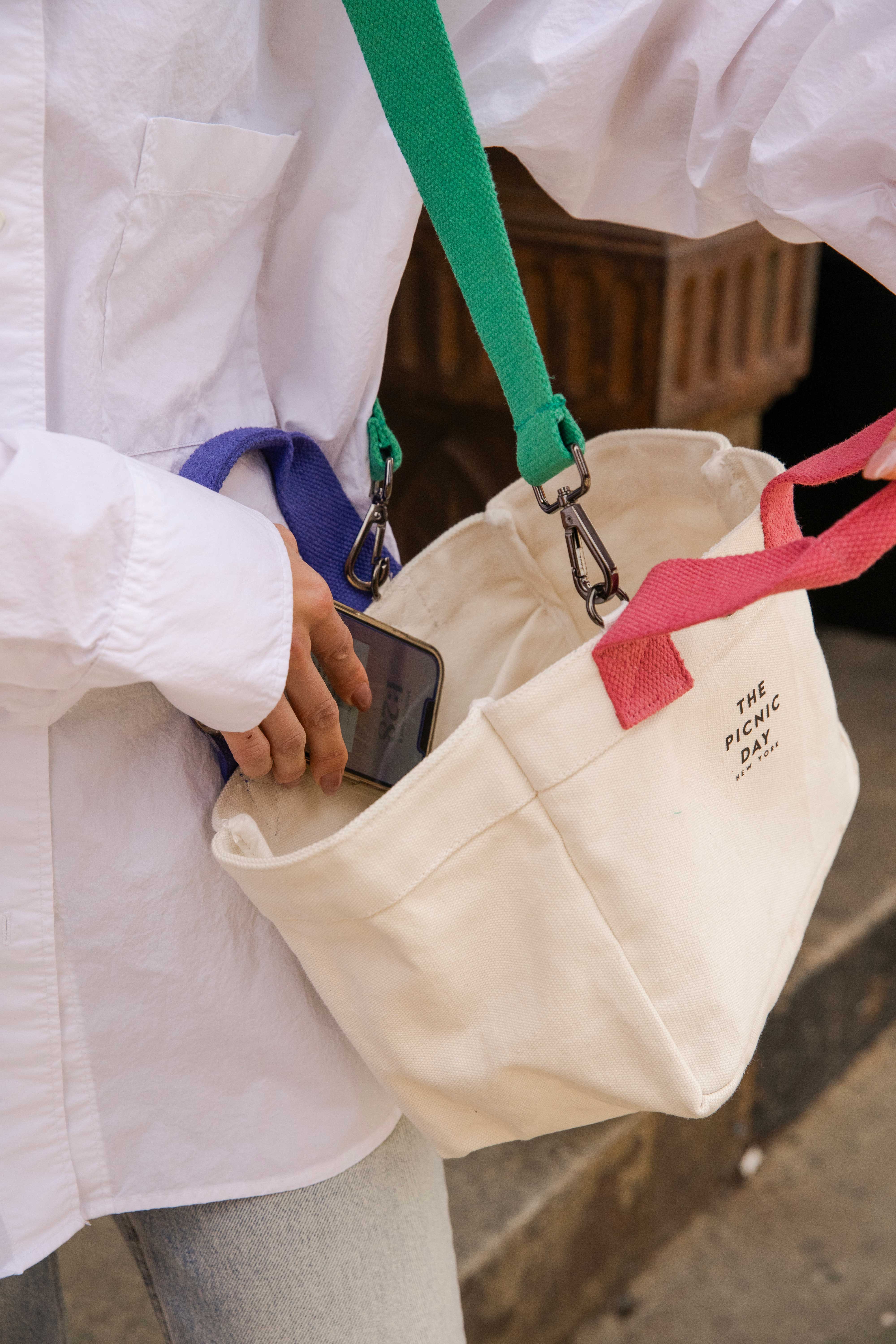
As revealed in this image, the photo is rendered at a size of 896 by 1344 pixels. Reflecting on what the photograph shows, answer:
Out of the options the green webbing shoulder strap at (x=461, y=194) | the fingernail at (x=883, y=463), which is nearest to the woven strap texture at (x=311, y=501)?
the green webbing shoulder strap at (x=461, y=194)

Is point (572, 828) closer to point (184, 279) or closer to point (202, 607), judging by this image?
point (202, 607)

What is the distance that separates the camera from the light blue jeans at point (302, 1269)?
0.80 metres

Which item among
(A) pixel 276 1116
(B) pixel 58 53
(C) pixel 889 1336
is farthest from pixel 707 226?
(C) pixel 889 1336

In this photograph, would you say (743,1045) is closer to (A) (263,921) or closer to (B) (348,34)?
(A) (263,921)

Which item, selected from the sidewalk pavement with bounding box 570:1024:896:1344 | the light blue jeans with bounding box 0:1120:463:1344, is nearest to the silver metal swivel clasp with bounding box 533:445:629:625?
the light blue jeans with bounding box 0:1120:463:1344

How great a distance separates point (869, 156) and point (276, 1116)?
2.30 ft

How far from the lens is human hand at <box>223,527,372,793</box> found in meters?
0.70

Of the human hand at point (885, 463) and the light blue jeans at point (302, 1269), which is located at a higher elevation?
the human hand at point (885, 463)

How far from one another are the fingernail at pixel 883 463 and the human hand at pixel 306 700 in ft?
1.02

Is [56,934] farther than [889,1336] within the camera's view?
No

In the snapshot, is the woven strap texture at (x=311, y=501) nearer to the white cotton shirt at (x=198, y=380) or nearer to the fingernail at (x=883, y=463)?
the white cotton shirt at (x=198, y=380)

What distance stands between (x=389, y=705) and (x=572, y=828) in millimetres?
188

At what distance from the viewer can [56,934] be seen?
0.75 meters

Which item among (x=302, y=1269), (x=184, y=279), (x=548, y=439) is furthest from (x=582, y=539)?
(x=302, y=1269)
